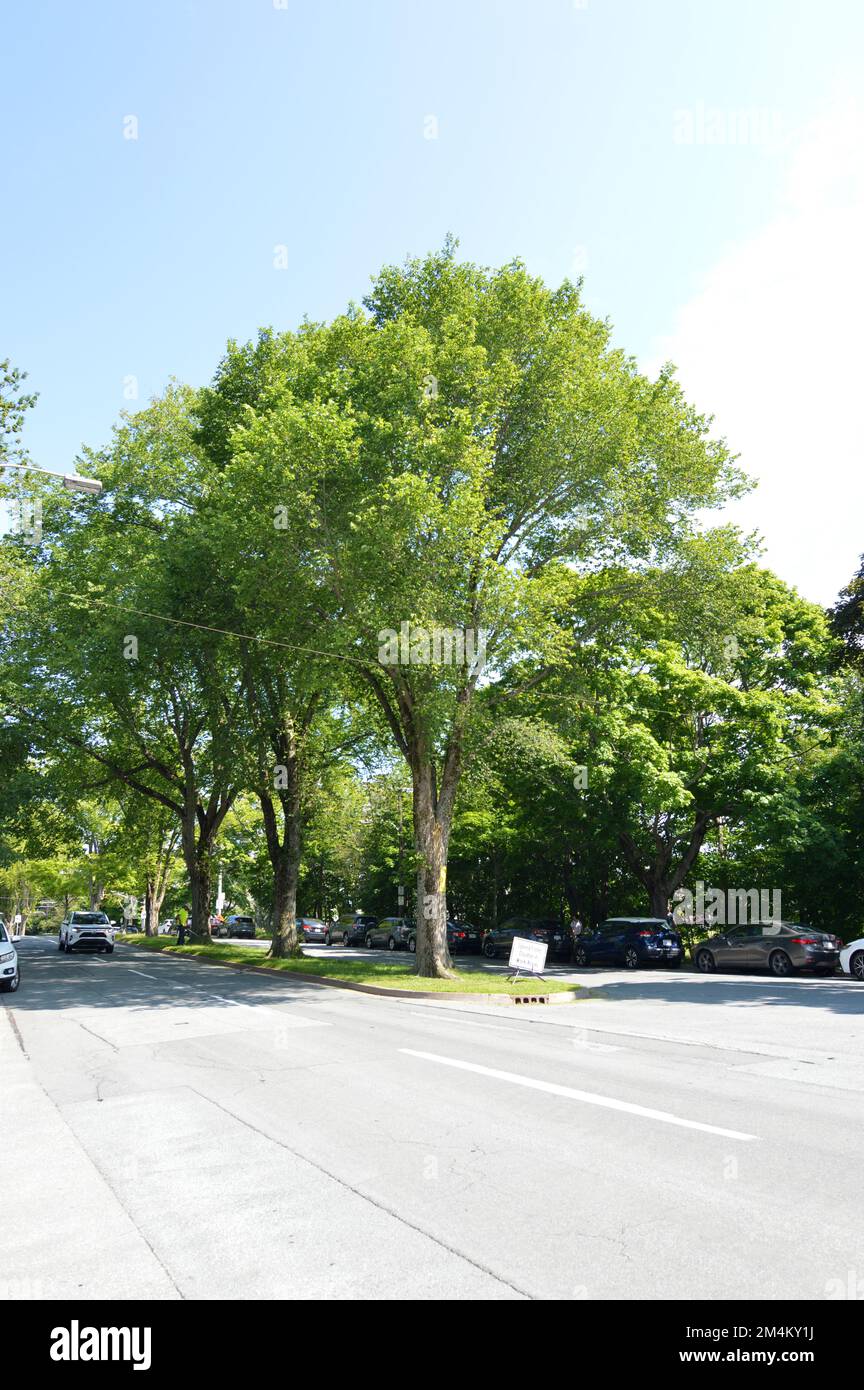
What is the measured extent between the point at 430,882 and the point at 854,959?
10.1 metres

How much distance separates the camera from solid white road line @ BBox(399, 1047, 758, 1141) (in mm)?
6910

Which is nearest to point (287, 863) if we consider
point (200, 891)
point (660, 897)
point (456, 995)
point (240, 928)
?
point (200, 891)

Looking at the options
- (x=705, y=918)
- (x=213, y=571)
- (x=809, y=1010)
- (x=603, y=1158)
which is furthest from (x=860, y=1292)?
(x=705, y=918)

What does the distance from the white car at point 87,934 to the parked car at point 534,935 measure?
53.9 feet

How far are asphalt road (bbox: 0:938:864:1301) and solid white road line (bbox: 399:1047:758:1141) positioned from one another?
41 mm

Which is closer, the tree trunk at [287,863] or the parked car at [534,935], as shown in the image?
the tree trunk at [287,863]

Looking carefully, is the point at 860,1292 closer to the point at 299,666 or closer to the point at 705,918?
the point at 299,666

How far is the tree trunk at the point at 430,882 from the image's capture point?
21938 mm

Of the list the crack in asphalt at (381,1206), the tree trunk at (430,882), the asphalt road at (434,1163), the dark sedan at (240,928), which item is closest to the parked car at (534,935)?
the tree trunk at (430,882)

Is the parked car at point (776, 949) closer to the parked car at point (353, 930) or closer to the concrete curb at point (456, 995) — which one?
the concrete curb at point (456, 995)

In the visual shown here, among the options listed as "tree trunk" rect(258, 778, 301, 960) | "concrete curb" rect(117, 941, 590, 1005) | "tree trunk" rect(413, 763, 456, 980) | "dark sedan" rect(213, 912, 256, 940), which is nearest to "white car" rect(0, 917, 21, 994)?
"concrete curb" rect(117, 941, 590, 1005)

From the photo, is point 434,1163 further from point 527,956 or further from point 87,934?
point 87,934

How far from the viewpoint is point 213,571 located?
25172mm
